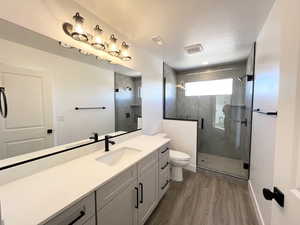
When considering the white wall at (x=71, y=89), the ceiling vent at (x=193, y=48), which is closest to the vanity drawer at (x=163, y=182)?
the white wall at (x=71, y=89)

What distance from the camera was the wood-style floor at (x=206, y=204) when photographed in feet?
5.41

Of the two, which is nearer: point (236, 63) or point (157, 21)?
point (157, 21)

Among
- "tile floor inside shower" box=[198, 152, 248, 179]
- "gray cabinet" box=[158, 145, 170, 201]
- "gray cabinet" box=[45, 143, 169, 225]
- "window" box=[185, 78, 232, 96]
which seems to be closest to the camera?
"gray cabinet" box=[45, 143, 169, 225]

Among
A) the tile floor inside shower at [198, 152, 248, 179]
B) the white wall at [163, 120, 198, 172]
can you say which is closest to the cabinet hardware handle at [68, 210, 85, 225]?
the white wall at [163, 120, 198, 172]

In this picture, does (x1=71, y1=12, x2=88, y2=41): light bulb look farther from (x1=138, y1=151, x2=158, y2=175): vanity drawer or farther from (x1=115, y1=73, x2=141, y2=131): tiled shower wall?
(x1=138, y1=151, x2=158, y2=175): vanity drawer

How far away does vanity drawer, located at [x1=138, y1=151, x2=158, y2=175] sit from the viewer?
4.65 feet

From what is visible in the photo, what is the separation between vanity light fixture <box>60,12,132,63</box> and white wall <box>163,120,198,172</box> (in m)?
1.78

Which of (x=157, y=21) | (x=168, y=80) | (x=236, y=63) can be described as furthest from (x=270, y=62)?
(x=168, y=80)

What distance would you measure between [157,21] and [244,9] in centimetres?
91

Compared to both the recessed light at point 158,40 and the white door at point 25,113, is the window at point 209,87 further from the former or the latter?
the white door at point 25,113

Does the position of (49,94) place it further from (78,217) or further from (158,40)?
(158,40)

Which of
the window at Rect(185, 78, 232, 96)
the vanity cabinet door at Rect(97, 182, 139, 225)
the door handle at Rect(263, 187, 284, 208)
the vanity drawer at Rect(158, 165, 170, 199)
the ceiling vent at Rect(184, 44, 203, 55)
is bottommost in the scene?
the vanity drawer at Rect(158, 165, 170, 199)

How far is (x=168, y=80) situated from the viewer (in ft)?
11.5

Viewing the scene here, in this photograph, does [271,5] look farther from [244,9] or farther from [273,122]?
[273,122]
